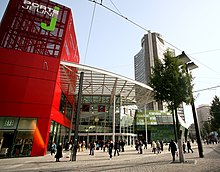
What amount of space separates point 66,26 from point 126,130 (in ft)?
89.3

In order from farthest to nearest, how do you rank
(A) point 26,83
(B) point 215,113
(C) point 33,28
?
(B) point 215,113 → (C) point 33,28 → (A) point 26,83

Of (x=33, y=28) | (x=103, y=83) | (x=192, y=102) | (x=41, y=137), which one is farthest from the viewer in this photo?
(x=103, y=83)

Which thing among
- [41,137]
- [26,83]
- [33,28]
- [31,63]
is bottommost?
[41,137]

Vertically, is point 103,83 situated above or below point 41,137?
above

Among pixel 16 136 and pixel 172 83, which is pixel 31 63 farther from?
pixel 172 83

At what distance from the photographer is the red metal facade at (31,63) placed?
597 inches

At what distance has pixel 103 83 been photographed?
29188mm

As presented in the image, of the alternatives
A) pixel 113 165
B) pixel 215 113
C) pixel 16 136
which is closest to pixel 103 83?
pixel 16 136

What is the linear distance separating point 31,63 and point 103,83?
14.7 m

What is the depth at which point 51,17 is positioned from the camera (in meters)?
19.9

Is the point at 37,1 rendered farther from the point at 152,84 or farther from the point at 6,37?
the point at 152,84

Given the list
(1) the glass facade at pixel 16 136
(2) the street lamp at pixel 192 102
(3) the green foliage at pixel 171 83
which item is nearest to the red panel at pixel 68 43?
(1) the glass facade at pixel 16 136

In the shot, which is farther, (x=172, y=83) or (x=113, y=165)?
(x=172, y=83)

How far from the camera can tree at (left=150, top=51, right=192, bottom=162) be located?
38.3ft
